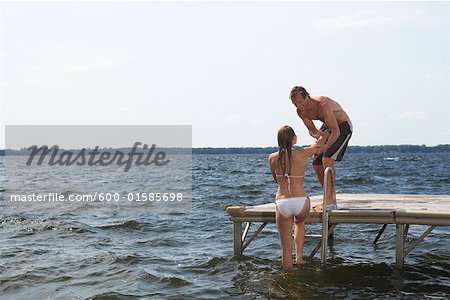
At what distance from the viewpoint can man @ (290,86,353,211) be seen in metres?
8.84

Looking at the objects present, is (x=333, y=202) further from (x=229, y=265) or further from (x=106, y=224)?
(x=106, y=224)

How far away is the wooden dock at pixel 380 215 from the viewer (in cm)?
904

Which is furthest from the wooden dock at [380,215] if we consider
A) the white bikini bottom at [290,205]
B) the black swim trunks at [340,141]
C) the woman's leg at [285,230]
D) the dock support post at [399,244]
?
the black swim trunks at [340,141]

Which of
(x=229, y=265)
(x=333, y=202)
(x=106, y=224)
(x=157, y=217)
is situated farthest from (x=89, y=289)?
(x=157, y=217)

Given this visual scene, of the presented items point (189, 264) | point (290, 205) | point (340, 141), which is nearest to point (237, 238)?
point (189, 264)

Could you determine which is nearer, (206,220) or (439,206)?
(439,206)

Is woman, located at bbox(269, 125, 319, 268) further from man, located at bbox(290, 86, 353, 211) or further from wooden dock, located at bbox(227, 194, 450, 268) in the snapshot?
wooden dock, located at bbox(227, 194, 450, 268)

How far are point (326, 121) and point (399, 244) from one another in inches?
93.7

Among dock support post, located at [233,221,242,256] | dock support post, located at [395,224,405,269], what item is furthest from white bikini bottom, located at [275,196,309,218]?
dock support post, located at [233,221,242,256]

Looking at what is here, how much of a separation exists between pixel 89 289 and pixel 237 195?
58.4ft

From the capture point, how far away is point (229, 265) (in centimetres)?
1067

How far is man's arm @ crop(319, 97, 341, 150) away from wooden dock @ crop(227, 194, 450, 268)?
1039 millimetres

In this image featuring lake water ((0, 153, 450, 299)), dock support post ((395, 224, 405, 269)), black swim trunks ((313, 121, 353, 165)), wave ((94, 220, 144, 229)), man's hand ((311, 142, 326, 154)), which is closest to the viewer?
man's hand ((311, 142, 326, 154))

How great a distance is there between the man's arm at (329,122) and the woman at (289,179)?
0.78 feet
